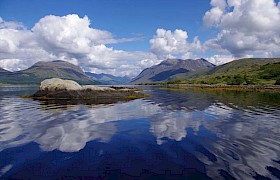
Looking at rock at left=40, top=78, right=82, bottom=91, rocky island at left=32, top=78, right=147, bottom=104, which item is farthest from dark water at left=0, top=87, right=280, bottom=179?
rock at left=40, top=78, right=82, bottom=91

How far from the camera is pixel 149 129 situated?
2442 cm

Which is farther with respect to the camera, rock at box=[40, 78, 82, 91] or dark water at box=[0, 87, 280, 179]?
rock at box=[40, 78, 82, 91]

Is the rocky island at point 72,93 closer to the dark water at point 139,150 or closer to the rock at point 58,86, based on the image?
the rock at point 58,86

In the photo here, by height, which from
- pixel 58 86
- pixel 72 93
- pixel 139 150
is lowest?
pixel 139 150

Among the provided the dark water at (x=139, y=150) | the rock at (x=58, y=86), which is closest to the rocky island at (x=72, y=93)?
the rock at (x=58, y=86)

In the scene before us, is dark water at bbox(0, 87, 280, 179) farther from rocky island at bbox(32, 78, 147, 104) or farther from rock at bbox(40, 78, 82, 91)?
rock at bbox(40, 78, 82, 91)

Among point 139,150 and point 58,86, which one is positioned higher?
point 58,86

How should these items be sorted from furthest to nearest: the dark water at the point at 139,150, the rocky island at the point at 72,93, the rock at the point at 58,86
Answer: the rock at the point at 58,86
the rocky island at the point at 72,93
the dark water at the point at 139,150

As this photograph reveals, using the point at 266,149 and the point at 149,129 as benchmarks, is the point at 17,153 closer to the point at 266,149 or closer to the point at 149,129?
the point at 149,129

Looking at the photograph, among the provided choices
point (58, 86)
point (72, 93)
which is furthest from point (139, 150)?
point (58, 86)

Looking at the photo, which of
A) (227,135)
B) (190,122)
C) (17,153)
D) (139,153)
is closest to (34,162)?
(17,153)

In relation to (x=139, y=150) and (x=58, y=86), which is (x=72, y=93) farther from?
(x=139, y=150)

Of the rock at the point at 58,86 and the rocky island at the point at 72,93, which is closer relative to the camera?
the rocky island at the point at 72,93

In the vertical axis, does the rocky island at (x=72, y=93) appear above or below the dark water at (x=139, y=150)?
above
